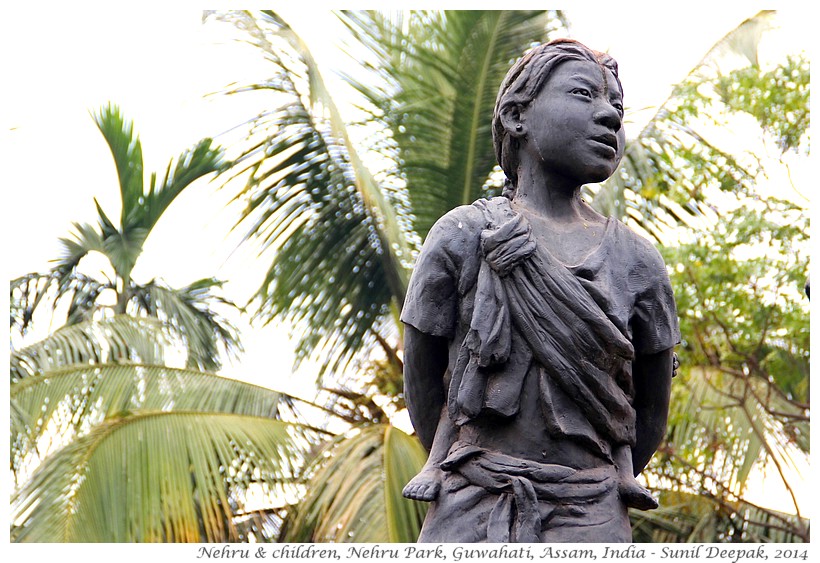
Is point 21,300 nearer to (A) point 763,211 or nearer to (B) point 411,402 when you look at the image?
(A) point 763,211

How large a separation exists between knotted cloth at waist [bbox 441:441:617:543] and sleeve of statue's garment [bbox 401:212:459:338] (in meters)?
0.47

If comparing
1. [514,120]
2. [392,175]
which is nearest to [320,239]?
[392,175]

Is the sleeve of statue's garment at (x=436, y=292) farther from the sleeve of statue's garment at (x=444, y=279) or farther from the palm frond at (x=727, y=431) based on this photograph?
the palm frond at (x=727, y=431)

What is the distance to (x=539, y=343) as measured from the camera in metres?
5.23

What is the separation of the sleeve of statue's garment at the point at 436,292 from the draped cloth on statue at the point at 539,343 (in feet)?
0.38

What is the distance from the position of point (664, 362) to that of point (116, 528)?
6766 millimetres

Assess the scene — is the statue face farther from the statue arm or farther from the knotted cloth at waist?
the knotted cloth at waist

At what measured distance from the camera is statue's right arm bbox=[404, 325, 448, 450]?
17.9ft

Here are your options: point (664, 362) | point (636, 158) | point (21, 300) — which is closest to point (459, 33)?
point (636, 158)

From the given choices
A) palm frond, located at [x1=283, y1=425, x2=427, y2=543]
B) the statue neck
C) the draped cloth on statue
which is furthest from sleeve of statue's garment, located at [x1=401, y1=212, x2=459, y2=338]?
palm frond, located at [x1=283, y1=425, x2=427, y2=543]

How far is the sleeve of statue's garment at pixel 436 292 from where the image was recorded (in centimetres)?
536

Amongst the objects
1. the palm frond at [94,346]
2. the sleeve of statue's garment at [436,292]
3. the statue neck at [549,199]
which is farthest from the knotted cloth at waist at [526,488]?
the palm frond at [94,346]

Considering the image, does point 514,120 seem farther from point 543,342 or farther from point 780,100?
point 780,100

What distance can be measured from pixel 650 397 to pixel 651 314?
12.7 inches
